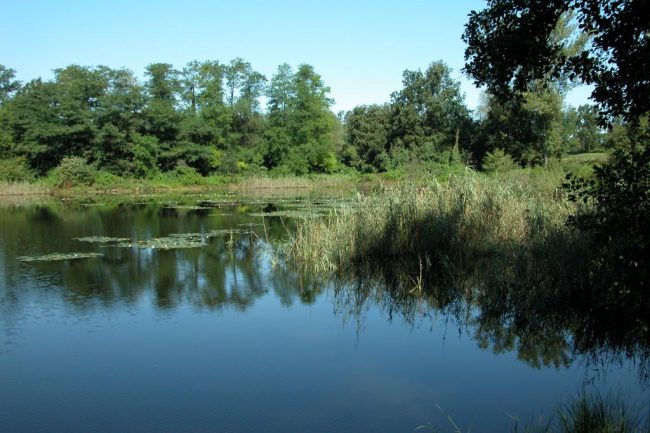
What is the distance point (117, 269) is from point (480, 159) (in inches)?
1456

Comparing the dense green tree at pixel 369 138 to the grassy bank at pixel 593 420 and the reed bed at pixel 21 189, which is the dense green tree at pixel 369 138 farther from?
the grassy bank at pixel 593 420

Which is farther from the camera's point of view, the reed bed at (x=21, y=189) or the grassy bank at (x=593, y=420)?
the reed bed at (x=21, y=189)

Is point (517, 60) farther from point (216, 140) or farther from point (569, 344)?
point (216, 140)

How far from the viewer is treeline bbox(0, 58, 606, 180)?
125ft

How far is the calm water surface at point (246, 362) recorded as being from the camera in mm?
4523

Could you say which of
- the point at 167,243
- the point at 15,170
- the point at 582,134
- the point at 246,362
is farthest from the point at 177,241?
the point at 582,134

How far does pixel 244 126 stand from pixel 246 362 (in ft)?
147

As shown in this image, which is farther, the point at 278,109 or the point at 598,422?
the point at 278,109

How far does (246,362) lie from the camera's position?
575 cm

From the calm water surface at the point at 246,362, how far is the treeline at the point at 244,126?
28645mm

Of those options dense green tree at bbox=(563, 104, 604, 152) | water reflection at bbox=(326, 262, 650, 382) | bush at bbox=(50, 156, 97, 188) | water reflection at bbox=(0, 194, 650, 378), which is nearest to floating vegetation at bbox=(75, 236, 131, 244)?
water reflection at bbox=(0, 194, 650, 378)

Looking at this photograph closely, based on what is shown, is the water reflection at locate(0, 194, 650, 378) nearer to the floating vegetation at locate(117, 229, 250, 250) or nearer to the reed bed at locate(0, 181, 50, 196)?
the floating vegetation at locate(117, 229, 250, 250)

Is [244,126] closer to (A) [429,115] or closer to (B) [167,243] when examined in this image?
(A) [429,115]

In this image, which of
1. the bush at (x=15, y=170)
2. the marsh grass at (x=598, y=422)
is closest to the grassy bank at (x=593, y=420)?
the marsh grass at (x=598, y=422)
